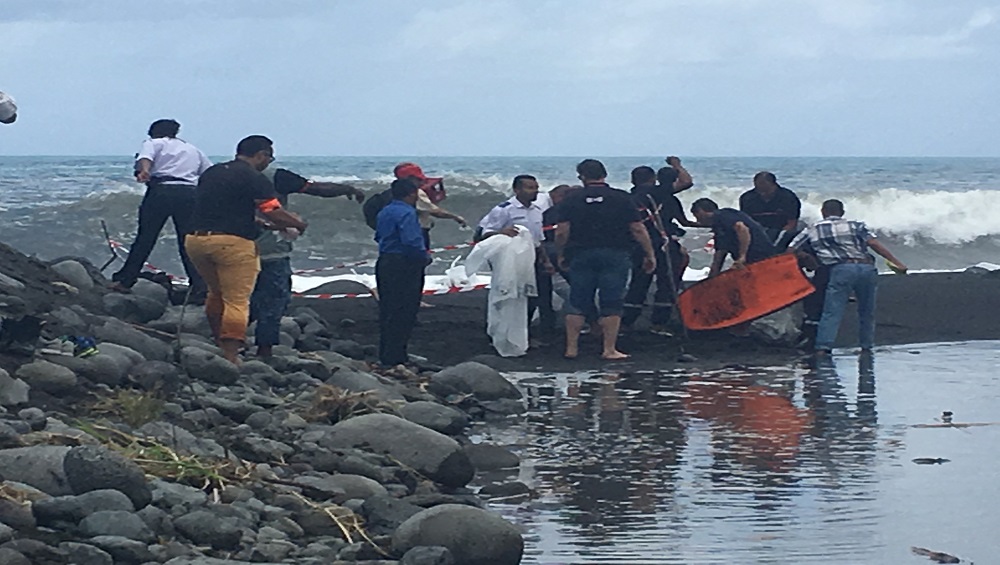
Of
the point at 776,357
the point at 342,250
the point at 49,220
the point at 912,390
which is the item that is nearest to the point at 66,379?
the point at 912,390

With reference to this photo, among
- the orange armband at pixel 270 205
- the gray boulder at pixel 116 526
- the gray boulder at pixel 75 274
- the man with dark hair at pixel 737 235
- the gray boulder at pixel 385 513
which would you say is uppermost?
the orange armband at pixel 270 205

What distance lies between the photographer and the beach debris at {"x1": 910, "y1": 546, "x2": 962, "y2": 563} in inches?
292

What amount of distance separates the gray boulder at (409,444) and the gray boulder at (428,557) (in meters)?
2.00

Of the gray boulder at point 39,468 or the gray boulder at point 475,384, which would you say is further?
the gray boulder at point 475,384

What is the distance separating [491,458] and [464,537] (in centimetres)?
276

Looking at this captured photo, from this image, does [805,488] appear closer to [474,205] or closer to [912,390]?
[912,390]

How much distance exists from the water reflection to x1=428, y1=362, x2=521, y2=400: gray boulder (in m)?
0.24

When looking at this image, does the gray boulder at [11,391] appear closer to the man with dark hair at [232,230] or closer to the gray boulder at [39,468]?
the gray boulder at [39,468]

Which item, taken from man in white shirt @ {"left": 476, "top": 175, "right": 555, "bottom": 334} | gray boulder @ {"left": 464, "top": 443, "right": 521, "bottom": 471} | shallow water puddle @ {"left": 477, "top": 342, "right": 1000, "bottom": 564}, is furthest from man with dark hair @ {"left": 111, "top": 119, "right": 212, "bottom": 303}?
gray boulder @ {"left": 464, "top": 443, "right": 521, "bottom": 471}

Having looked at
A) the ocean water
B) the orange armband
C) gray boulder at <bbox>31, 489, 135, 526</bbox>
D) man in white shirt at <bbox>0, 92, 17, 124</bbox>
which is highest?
man in white shirt at <bbox>0, 92, 17, 124</bbox>

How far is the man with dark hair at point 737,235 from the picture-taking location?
16062mm

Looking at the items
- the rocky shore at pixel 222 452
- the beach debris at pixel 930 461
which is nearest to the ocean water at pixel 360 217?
the rocky shore at pixel 222 452

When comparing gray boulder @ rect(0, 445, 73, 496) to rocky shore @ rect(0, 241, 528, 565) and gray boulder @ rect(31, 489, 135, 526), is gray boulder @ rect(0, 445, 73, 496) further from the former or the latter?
gray boulder @ rect(31, 489, 135, 526)

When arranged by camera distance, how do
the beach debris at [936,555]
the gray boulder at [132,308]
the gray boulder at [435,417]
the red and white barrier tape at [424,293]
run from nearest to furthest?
the beach debris at [936,555] → the gray boulder at [435,417] → the gray boulder at [132,308] → the red and white barrier tape at [424,293]
